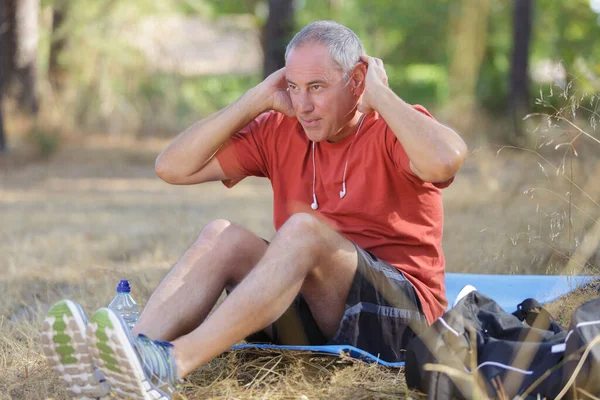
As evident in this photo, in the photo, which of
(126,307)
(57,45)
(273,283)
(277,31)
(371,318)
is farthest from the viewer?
(57,45)

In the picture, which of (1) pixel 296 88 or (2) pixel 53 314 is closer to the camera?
(2) pixel 53 314

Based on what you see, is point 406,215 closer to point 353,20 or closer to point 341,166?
point 341,166

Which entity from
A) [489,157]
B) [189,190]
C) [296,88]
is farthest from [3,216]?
[296,88]

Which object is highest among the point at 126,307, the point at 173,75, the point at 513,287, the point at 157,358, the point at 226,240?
the point at 173,75

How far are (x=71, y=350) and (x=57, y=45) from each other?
1222cm

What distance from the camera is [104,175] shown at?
11.4 metres

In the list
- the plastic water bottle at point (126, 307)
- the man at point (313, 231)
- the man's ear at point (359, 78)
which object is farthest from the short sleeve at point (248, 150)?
the plastic water bottle at point (126, 307)

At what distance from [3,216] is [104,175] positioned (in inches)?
133

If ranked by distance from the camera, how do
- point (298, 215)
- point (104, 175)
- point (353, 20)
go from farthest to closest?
1. point (353, 20)
2. point (104, 175)
3. point (298, 215)

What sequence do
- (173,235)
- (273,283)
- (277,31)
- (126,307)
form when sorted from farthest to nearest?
(277,31) < (173,235) < (126,307) < (273,283)

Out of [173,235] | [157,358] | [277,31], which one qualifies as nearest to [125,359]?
[157,358]

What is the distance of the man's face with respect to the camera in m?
3.22

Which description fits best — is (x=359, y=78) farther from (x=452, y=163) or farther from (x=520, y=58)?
(x=520, y=58)

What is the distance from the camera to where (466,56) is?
58.5 ft
